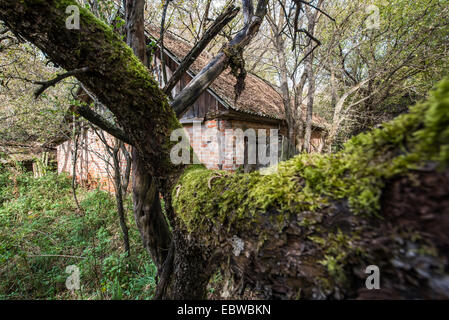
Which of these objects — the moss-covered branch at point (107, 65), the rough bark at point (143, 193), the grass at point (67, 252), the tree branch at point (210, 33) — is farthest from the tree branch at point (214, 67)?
the grass at point (67, 252)

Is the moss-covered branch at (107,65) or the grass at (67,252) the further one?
the grass at (67,252)

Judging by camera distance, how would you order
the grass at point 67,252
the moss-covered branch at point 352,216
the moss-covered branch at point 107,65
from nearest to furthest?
the moss-covered branch at point 352,216 < the moss-covered branch at point 107,65 < the grass at point 67,252

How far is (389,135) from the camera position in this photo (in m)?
0.59

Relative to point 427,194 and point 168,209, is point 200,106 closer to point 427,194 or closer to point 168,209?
point 168,209

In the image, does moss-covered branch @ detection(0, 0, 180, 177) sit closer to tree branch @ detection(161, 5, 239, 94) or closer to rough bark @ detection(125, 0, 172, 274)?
rough bark @ detection(125, 0, 172, 274)

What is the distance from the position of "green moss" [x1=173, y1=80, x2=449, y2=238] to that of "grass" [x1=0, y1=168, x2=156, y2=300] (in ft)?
8.22

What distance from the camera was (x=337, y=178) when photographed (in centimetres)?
68

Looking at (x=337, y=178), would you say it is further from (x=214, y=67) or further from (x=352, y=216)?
(x=214, y=67)

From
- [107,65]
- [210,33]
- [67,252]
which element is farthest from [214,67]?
[67,252]

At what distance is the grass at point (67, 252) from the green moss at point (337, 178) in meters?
2.51

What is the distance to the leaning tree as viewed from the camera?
0.48 meters

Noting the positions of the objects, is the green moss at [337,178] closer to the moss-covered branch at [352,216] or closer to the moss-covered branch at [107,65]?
the moss-covered branch at [352,216]

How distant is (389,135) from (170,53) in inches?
246

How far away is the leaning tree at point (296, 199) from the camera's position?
0.48 metres
